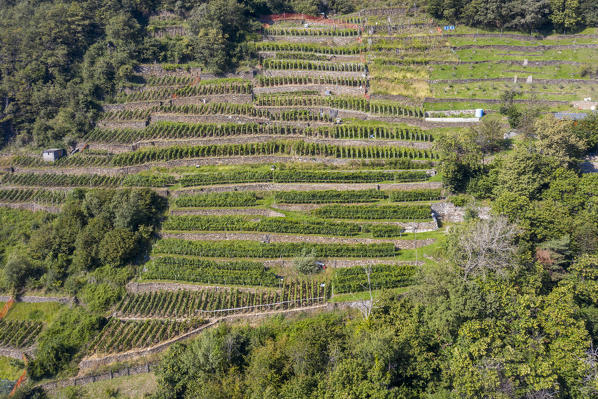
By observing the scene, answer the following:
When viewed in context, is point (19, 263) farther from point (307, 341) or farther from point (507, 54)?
point (507, 54)

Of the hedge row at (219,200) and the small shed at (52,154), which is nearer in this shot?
the hedge row at (219,200)

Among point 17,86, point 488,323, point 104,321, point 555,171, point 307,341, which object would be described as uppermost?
point 17,86

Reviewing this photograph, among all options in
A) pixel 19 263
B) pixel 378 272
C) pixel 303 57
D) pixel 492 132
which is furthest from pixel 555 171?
pixel 19 263

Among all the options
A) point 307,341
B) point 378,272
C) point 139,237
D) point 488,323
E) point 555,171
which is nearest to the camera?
point 488,323

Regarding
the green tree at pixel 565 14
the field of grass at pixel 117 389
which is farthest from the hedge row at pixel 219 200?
the green tree at pixel 565 14

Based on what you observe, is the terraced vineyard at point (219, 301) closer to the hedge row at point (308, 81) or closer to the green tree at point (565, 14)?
the hedge row at point (308, 81)

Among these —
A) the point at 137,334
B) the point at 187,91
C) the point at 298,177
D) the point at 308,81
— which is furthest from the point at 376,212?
the point at 187,91
